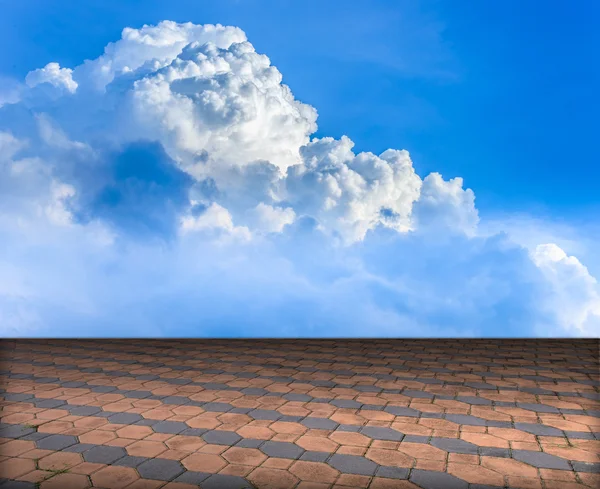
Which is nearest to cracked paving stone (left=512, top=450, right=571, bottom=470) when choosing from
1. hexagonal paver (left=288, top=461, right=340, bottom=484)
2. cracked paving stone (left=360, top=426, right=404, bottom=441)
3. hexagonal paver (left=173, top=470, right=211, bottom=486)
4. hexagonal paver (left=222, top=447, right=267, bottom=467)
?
cracked paving stone (left=360, top=426, right=404, bottom=441)

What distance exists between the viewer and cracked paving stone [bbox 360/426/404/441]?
11.3 ft

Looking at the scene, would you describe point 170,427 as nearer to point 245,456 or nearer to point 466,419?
point 245,456

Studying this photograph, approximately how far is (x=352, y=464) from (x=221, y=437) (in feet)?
3.08

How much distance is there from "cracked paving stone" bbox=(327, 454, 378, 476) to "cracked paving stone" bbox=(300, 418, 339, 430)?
57 centimetres

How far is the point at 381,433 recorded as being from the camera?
355cm

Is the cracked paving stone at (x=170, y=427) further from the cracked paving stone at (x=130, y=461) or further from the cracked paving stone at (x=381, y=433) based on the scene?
the cracked paving stone at (x=381, y=433)

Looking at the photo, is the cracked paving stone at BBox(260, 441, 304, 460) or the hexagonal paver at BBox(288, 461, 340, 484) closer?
the hexagonal paver at BBox(288, 461, 340, 484)

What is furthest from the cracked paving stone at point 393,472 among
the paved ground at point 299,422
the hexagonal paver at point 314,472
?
the hexagonal paver at point 314,472

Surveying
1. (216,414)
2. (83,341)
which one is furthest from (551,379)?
(83,341)

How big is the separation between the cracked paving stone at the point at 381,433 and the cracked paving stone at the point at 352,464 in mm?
413

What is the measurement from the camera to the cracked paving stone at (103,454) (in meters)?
3.06

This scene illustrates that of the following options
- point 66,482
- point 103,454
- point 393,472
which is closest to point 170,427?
point 103,454

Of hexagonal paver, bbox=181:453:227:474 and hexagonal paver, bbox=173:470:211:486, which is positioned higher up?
hexagonal paver, bbox=181:453:227:474

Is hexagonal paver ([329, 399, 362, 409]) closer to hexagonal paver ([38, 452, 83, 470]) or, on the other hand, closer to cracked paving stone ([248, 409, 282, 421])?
cracked paving stone ([248, 409, 282, 421])
